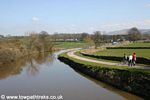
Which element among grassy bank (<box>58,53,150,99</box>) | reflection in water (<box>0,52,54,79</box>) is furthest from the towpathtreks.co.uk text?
reflection in water (<box>0,52,54,79</box>)

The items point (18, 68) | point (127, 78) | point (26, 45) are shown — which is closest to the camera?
point (127, 78)

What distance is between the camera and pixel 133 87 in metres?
23.5

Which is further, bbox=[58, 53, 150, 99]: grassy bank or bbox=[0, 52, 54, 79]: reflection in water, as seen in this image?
bbox=[0, 52, 54, 79]: reflection in water

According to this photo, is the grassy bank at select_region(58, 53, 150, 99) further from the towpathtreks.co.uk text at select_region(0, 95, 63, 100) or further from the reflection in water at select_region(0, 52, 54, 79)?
the reflection in water at select_region(0, 52, 54, 79)

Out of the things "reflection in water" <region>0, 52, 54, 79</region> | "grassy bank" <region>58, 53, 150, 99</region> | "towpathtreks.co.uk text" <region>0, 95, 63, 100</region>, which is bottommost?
"reflection in water" <region>0, 52, 54, 79</region>

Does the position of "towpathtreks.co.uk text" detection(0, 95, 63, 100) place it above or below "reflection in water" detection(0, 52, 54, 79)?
above

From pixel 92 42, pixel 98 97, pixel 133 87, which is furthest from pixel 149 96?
pixel 92 42

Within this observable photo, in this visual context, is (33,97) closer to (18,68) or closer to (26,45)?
(18,68)

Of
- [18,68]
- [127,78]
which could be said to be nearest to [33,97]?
[127,78]

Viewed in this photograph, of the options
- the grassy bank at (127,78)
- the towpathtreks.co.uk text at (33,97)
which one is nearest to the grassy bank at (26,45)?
the grassy bank at (127,78)

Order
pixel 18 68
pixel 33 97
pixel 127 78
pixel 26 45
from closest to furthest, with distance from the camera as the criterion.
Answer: pixel 33 97, pixel 127 78, pixel 18 68, pixel 26 45

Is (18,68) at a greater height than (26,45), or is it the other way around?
(26,45)

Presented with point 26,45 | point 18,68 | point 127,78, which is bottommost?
point 18,68

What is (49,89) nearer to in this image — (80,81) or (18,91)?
(18,91)
